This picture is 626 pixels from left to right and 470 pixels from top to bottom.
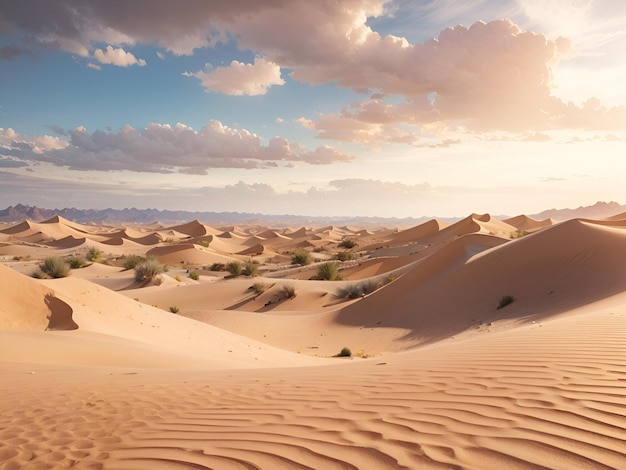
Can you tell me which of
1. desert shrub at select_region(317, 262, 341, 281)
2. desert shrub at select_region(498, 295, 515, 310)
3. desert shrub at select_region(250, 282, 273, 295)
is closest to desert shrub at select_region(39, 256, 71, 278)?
desert shrub at select_region(250, 282, 273, 295)

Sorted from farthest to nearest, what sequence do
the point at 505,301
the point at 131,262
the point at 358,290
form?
the point at 131,262 → the point at 358,290 → the point at 505,301

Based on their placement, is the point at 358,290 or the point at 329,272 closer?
the point at 358,290

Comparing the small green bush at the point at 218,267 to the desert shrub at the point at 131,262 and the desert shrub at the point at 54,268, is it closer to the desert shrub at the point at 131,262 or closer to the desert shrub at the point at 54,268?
the desert shrub at the point at 131,262

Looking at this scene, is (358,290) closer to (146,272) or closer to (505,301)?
(505,301)

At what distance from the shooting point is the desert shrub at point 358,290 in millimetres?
21562

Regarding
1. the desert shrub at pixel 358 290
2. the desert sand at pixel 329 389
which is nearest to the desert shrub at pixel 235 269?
the desert shrub at pixel 358 290

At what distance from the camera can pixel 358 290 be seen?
21672 mm

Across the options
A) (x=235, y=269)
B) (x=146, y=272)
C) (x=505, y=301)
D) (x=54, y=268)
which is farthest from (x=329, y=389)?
(x=235, y=269)

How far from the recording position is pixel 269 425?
356 cm

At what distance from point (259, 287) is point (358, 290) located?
4835 millimetres

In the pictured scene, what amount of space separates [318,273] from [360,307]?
9920mm

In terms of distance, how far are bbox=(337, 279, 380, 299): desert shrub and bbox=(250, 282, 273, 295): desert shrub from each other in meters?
3.59

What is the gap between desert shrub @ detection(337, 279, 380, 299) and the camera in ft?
70.7

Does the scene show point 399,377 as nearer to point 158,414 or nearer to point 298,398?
point 298,398
